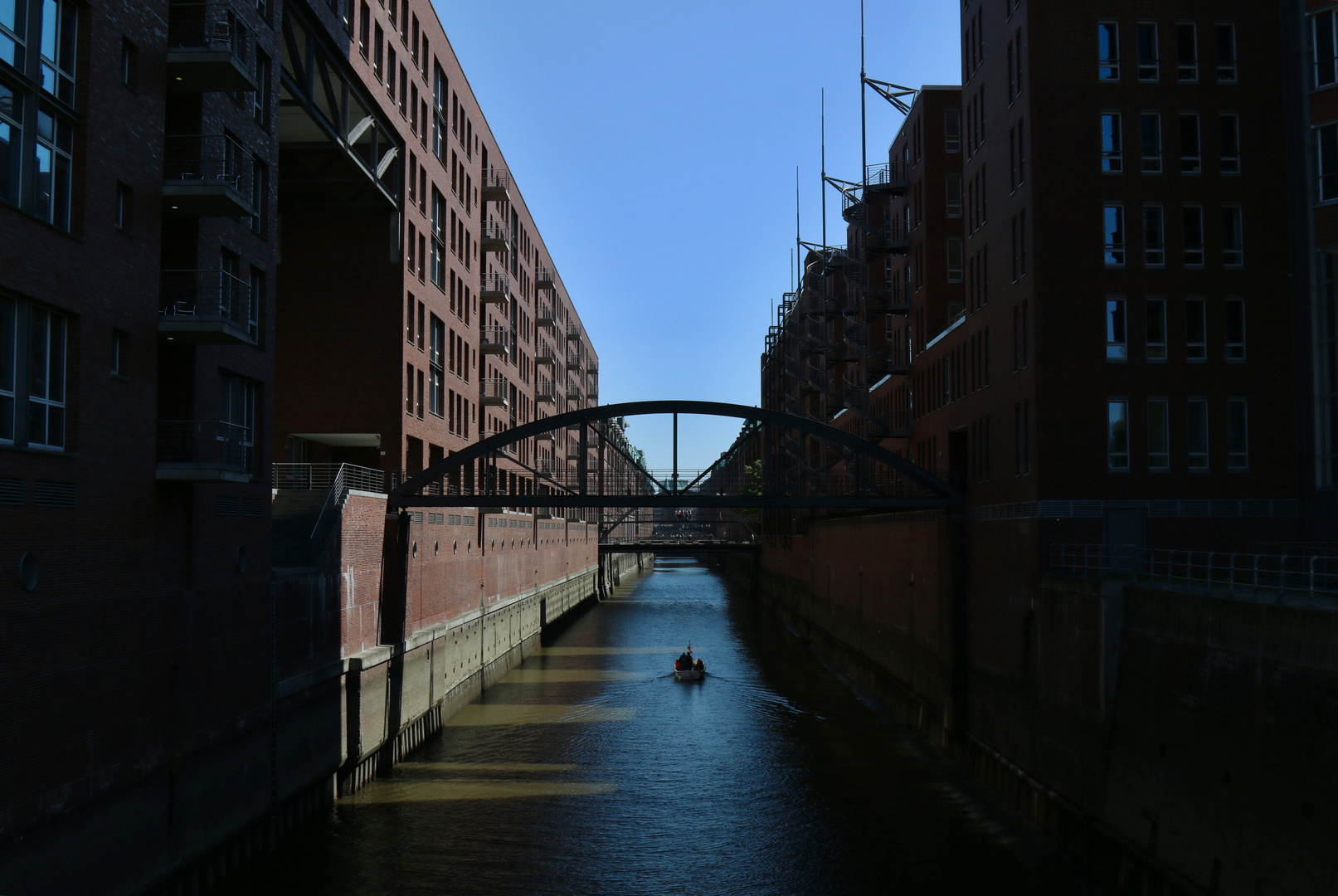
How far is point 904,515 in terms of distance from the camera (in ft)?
123

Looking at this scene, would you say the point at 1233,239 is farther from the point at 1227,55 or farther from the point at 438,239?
the point at 438,239

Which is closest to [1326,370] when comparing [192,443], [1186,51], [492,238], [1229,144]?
[1229,144]

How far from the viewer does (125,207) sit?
59.0 ft

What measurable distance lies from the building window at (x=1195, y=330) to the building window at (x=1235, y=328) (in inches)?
19.6

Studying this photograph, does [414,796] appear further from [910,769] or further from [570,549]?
[570,549]

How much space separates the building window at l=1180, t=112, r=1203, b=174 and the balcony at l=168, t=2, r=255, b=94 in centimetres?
2140

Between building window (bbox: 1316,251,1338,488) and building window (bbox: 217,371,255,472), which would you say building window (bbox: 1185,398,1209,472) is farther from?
building window (bbox: 217,371,255,472)

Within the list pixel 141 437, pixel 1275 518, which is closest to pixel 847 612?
pixel 1275 518

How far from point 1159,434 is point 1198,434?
3.26 feet

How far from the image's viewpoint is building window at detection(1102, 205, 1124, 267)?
87.5ft

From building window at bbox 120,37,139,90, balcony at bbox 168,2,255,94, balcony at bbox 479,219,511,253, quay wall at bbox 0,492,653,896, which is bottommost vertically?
quay wall at bbox 0,492,653,896

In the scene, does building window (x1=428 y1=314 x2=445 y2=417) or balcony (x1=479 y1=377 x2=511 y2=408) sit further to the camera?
balcony (x1=479 y1=377 x2=511 y2=408)

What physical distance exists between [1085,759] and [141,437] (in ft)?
59.4

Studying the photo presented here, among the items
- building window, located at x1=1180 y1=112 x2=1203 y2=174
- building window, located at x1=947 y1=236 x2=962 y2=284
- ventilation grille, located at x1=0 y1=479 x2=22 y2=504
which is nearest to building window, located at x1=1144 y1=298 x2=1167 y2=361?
building window, located at x1=1180 y1=112 x2=1203 y2=174
